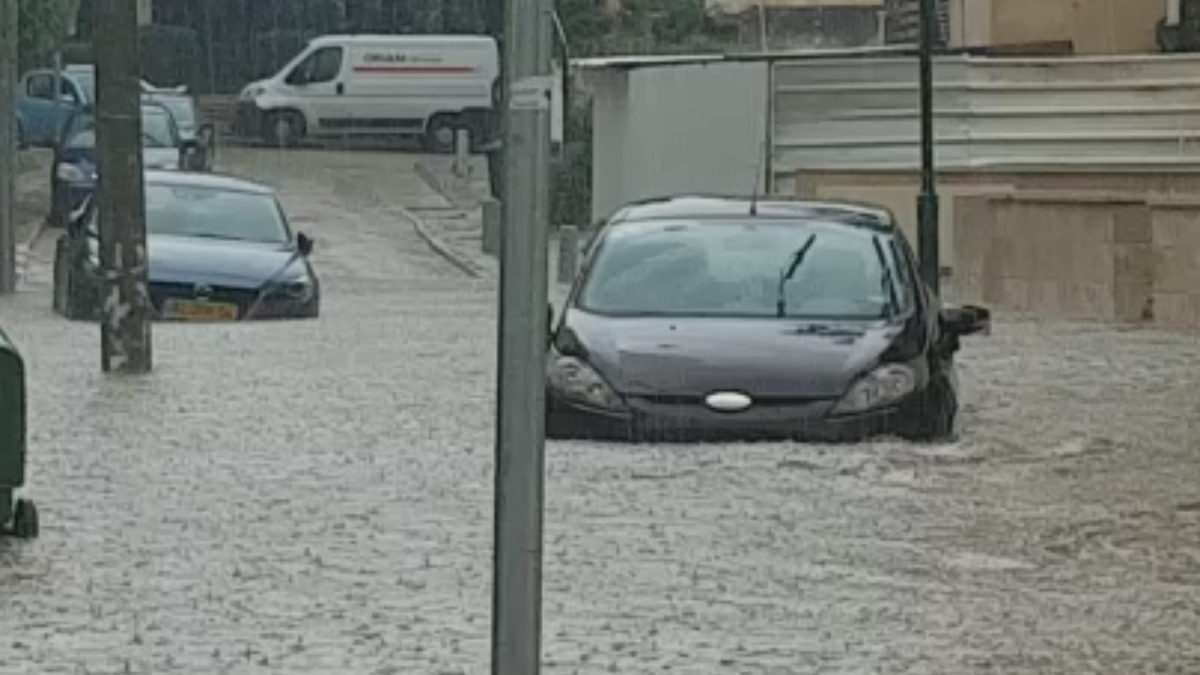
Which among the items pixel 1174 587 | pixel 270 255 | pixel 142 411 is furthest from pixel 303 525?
pixel 270 255

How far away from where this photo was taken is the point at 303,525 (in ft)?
38.5

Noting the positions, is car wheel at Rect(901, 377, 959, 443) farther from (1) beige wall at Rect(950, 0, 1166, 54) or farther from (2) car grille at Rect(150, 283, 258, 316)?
(1) beige wall at Rect(950, 0, 1166, 54)

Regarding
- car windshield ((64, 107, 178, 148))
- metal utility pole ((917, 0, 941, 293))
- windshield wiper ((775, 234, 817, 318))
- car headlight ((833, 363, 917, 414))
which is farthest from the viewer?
car windshield ((64, 107, 178, 148))

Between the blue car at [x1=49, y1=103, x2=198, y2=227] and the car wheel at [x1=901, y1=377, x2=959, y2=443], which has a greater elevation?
the car wheel at [x1=901, y1=377, x2=959, y2=443]

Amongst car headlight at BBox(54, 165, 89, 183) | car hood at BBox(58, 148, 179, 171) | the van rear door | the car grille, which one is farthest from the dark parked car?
the van rear door

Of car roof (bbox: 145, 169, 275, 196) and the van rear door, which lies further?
the van rear door

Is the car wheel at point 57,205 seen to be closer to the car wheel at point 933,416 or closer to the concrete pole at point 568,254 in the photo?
the concrete pole at point 568,254

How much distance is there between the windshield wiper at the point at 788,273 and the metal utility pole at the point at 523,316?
8497 mm

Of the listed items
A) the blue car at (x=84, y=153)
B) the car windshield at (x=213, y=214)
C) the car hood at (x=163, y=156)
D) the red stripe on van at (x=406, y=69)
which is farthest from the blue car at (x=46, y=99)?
the car windshield at (x=213, y=214)

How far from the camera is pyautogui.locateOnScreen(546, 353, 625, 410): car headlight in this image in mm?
13695

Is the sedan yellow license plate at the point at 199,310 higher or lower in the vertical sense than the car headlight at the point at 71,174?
higher

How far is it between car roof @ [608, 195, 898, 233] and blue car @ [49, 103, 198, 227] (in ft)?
67.3

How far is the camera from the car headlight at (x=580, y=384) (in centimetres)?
1370

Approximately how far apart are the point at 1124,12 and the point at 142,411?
1922 centimetres
